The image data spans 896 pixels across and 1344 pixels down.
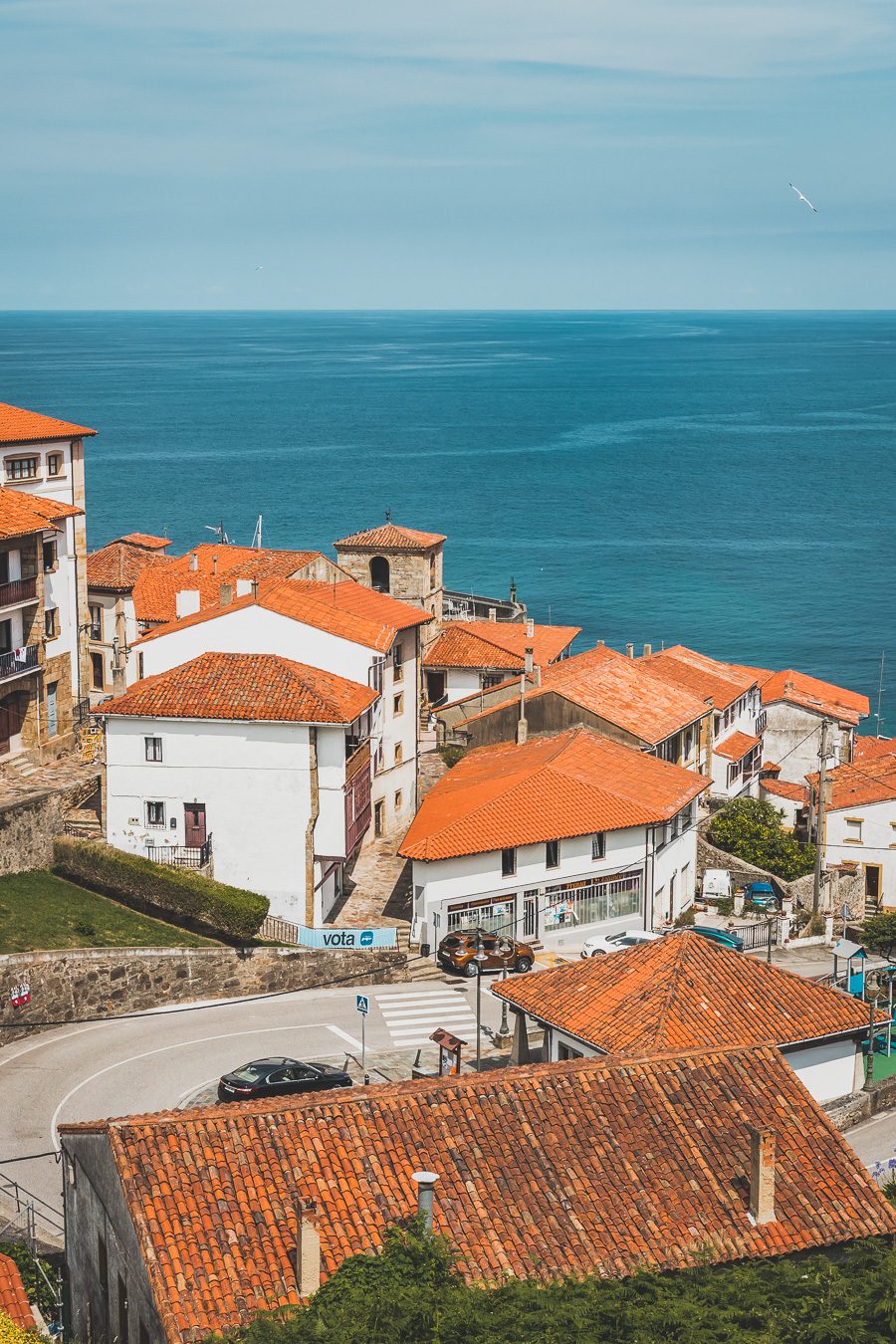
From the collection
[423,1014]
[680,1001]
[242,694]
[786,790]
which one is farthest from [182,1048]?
[786,790]

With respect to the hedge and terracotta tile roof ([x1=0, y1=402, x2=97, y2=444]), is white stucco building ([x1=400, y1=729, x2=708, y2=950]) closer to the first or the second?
the hedge

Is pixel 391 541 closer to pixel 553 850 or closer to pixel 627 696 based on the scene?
pixel 627 696

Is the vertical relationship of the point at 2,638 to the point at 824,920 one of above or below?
above

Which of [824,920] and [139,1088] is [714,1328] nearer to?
[139,1088]

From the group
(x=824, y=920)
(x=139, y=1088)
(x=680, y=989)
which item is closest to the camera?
(x=680, y=989)

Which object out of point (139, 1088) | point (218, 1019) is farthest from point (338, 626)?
point (139, 1088)
